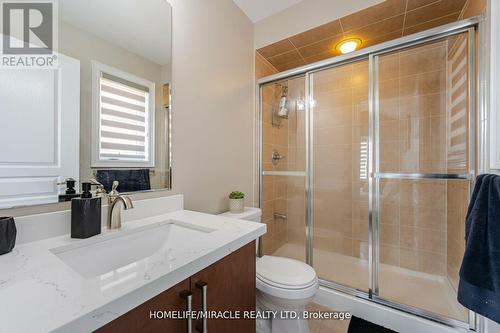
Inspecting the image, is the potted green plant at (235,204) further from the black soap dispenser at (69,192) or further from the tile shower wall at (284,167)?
the black soap dispenser at (69,192)

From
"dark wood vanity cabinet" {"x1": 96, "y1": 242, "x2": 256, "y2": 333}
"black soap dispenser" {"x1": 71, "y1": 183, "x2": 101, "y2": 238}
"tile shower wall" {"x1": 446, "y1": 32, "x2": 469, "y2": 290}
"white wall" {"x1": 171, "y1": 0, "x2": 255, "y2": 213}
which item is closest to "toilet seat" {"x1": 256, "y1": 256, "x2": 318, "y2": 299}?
"dark wood vanity cabinet" {"x1": 96, "y1": 242, "x2": 256, "y2": 333}

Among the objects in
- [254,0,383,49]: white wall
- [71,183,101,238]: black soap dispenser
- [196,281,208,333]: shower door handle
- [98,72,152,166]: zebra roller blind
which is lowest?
[196,281,208,333]: shower door handle

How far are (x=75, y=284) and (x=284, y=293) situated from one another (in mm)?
989

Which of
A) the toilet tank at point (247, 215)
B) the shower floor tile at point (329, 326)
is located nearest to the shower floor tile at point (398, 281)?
the shower floor tile at point (329, 326)

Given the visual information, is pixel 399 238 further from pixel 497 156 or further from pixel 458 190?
pixel 497 156

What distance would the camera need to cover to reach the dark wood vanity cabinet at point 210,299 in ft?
1.65

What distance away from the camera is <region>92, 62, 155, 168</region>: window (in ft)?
3.16

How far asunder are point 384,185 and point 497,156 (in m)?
0.91

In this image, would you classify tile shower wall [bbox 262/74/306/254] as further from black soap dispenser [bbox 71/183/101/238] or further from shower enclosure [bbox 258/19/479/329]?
black soap dispenser [bbox 71/183/101/238]

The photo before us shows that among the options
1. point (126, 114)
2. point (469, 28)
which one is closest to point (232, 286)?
point (126, 114)

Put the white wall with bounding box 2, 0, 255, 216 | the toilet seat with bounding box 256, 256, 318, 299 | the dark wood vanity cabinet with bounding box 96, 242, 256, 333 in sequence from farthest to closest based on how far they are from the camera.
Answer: the white wall with bounding box 2, 0, 255, 216, the toilet seat with bounding box 256, 256, 318, 299, the dark wood vanity cabinet with bounding box 96, 242, 256, 333

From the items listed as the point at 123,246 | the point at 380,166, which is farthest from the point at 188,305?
the point at 380,166

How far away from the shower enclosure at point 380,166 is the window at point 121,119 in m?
1.20

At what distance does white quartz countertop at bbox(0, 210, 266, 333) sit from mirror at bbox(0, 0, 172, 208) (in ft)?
0.92
